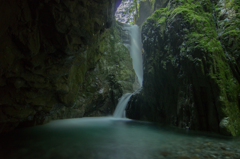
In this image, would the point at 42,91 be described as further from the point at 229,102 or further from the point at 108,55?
the point at 108,55

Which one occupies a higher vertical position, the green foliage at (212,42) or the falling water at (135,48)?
the falling water at (135,48)

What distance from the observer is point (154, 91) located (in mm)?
12102

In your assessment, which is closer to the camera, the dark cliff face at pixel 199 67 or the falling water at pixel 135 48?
the dark cliff face at pixel 199 67

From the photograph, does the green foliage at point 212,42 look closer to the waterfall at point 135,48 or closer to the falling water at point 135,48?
the waterfall at point 135,48

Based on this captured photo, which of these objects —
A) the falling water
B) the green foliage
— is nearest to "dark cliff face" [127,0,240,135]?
the green foliage

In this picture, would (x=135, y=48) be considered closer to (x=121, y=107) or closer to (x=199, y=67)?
(x=121, y=107)

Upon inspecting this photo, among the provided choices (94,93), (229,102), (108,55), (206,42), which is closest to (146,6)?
(108,55)

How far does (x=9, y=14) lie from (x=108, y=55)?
56.1 feet

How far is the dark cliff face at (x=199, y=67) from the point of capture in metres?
6.66

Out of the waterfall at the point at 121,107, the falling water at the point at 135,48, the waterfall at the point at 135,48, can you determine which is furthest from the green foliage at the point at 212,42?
the falling water at the point at 135,48

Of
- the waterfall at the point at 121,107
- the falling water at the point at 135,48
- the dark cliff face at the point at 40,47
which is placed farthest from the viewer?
the falling water at the point at 135,48

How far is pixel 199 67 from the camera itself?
7.31 metres

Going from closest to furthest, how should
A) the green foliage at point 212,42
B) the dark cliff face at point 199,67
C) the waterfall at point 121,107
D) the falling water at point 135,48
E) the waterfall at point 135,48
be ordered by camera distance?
the green foliage at point 212,42, the dark cliff face at point 199,67, the waterfall at point 121,107, the waterfall at point 135,48, the falling water at point 135,48

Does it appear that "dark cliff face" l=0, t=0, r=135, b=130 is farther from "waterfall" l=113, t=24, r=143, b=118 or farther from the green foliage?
"waterfall" l=113, t=24, r=143, b=118
